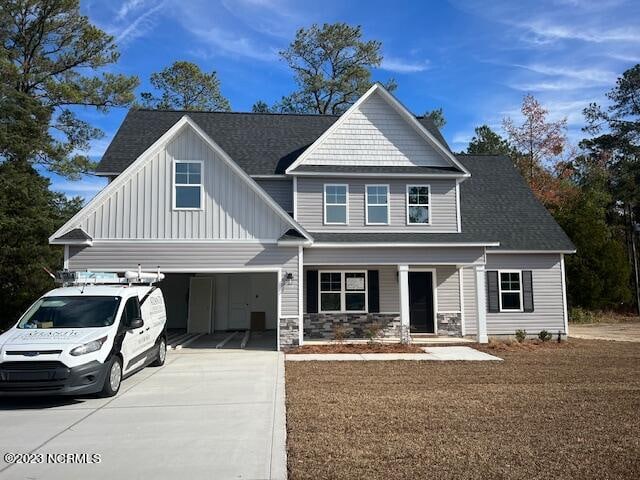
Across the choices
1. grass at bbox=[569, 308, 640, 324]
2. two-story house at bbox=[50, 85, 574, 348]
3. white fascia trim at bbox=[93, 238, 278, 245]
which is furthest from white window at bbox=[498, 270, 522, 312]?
grass at bbox=[569, 308, 640, 324]

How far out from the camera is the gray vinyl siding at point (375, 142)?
1716 centimetres

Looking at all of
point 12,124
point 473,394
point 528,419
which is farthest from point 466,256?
point 12,124

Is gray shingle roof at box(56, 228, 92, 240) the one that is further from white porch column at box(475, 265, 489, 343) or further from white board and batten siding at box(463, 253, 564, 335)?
white board and batten siding at box(463, 253, 564, 335)

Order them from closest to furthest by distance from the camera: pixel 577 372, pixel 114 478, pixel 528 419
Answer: pixel 114 478, pixel 528 419, pixel 577 372

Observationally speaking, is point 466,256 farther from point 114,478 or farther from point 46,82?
point 46,82

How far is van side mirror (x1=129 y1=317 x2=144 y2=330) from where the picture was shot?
958 centimetres

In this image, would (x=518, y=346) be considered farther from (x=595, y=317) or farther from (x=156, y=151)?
(x=595, y=317)

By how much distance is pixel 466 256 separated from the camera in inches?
632

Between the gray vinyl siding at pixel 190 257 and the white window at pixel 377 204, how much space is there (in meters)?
3.49

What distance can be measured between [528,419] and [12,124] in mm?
23901

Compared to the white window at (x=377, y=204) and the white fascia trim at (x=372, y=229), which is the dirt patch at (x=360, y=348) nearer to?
the white fascia trim at (x=372, y=229)

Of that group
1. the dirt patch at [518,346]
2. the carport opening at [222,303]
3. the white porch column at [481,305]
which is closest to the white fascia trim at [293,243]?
the carport opening at [222,303]

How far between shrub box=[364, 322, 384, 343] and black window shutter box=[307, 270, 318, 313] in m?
1.82

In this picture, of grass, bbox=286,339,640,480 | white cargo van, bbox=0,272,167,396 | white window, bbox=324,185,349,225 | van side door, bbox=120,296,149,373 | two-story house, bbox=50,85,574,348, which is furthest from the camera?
white window, bbox=324,185,349,225
